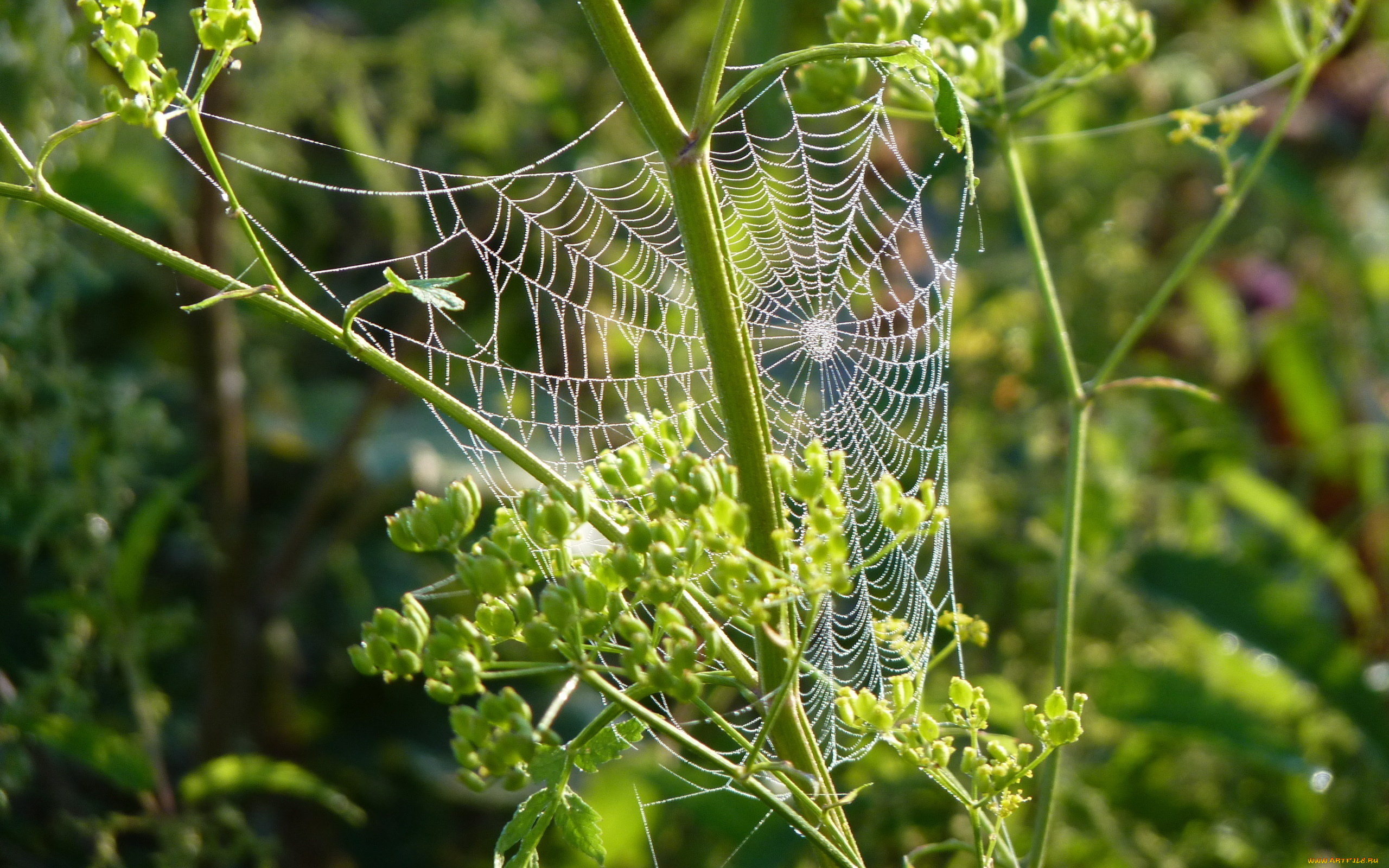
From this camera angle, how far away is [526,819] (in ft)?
1.80

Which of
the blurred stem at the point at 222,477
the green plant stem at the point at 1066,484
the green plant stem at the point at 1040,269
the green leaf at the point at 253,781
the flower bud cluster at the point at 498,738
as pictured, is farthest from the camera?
the blurred stem at the point at 222,477

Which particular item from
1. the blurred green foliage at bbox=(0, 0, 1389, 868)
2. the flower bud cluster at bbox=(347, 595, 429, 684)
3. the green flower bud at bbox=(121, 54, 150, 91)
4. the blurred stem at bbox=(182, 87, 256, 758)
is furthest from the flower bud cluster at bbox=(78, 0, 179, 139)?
the blurred stem at bbox=(182, 87, 256, 758)

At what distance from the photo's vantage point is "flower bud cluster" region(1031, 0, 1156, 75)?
873 mm

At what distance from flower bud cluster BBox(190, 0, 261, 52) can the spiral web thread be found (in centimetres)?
42

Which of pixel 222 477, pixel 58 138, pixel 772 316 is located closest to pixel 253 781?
pixel 222 477

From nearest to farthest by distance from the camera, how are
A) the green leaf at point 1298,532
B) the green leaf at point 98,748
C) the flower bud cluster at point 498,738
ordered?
the flower bud cluster at point 498,738 → the green leaf at point 98,748 → the green leaf at point 1298,532

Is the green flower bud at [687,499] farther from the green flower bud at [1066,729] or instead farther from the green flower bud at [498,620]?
the green flower bud at [1066,729]

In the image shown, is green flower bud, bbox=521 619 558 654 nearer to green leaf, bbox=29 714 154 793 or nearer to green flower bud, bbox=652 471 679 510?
green flower bud, bbox=652 471 679 510

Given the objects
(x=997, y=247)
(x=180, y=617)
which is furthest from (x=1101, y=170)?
(x=180, y=617)

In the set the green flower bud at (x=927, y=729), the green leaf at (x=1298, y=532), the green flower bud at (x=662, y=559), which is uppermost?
the green flower bud at (x=662, y=559)

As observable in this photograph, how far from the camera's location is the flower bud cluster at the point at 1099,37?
0.87 m

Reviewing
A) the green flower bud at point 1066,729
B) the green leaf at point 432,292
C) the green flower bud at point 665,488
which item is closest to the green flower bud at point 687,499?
the green flower bud at point 665,488

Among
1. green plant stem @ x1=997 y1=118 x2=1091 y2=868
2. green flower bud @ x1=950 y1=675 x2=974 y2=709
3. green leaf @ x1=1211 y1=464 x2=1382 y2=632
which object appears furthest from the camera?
green leaf @ x1=1211 y1=464 x2=1382 y2=632

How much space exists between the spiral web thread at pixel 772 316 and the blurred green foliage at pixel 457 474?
0.10m
